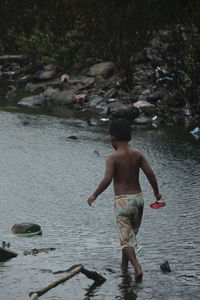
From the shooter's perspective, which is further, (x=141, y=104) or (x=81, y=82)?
(x=81, y=82)

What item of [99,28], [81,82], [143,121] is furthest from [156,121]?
[99,28]

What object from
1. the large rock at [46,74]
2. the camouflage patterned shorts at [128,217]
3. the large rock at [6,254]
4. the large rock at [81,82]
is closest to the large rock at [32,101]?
the large rock at [81,82]

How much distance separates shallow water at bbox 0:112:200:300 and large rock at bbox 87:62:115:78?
6960 mm

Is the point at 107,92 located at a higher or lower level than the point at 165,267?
higher

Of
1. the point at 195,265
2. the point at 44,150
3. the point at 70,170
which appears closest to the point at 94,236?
the point at 195,265

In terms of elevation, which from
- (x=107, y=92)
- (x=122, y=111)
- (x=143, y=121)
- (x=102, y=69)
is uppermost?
(x=102, y=69)

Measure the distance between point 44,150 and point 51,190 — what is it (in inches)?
131

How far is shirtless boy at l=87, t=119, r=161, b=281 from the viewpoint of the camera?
7.93 meters

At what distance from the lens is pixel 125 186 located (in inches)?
317

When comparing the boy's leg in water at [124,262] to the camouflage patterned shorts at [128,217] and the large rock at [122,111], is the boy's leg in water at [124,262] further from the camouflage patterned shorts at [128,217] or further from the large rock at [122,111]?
the large rock at [122,111]

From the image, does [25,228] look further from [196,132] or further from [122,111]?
[122,111]

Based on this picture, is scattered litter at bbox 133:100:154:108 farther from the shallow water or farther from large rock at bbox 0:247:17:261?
large rock at bbox 0:247:17:261

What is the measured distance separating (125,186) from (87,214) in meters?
2.68

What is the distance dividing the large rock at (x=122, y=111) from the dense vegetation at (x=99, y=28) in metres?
2.36
